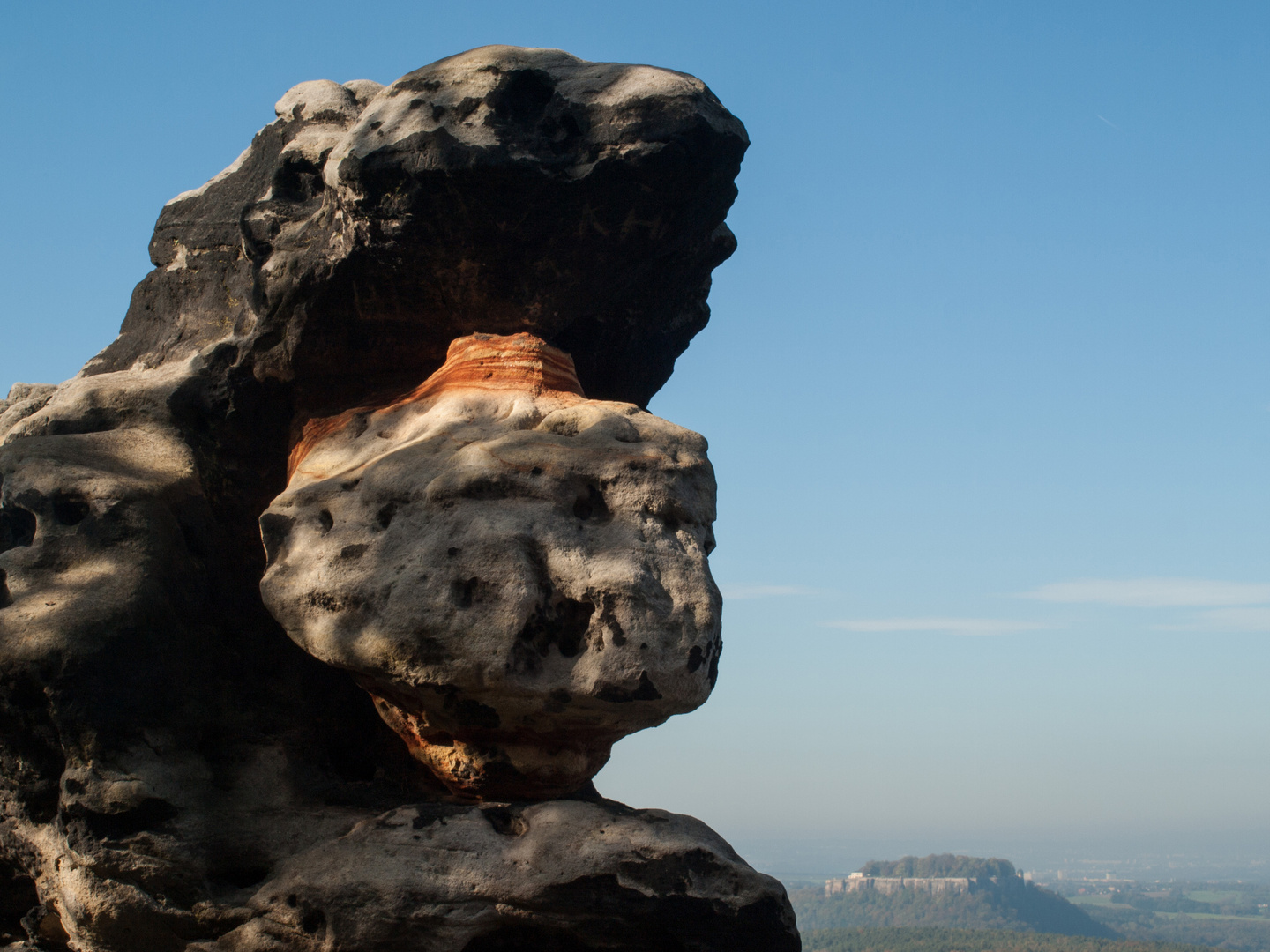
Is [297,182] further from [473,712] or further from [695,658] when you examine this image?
[695,658]

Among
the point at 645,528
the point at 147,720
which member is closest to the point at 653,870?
the point at 645,528

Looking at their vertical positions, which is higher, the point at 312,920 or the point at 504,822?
the point at 504,822

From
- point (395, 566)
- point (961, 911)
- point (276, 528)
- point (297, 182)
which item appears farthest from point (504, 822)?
point (961, 911)

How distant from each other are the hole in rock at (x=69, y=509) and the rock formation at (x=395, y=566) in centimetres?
4

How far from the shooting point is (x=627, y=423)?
4.66m

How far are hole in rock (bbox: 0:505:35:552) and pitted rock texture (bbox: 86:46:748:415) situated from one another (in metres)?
1.25

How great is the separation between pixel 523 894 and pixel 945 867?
2695 inches

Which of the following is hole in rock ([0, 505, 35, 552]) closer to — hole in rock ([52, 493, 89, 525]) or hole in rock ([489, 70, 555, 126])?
hole in rock ([52, 493, 89, 525])

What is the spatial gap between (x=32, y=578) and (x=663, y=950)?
2.90 m

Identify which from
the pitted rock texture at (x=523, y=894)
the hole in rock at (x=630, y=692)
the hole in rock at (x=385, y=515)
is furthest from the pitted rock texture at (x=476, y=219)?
the pitted rock texture at (x=523, y=894)

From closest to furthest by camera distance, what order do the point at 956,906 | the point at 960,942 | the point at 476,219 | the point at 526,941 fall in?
the point at 526,941 → the point at 476,219 → the point at 960,942 → the point at 956,906

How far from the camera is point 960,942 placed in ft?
149

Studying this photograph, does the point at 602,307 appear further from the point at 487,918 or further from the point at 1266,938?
the point at 1266,938

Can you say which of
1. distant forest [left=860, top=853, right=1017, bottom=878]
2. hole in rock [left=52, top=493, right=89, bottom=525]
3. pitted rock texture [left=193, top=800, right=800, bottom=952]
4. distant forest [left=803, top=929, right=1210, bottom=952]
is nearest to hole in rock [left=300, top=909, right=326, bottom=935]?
pitted rock texture [left=193, top=800, right=800, bottom=952]
